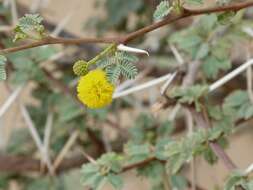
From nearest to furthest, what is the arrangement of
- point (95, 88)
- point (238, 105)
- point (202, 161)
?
point (95, 88) < point (238, 105) < point (202, 161)

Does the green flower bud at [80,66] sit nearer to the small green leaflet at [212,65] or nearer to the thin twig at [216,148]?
the thin twig at [216,148]

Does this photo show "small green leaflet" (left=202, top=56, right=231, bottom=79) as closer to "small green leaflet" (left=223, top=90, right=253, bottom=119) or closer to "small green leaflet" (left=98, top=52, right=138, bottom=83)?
"small green leaflet" (left=223, top=90, right=253, bottom=119)

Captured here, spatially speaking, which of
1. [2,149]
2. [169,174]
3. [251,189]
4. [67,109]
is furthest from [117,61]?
[2,149]

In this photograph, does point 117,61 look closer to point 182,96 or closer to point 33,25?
point 33,25

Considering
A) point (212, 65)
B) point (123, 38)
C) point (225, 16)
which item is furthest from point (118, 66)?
point (212, 65)

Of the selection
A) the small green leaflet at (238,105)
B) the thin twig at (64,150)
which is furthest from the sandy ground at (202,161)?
the small green leaflet at (238,105)

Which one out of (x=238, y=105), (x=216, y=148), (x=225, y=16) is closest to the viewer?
(x=225, y=16)

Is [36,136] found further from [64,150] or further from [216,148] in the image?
[216,148]

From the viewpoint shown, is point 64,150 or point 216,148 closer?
point 216,148
